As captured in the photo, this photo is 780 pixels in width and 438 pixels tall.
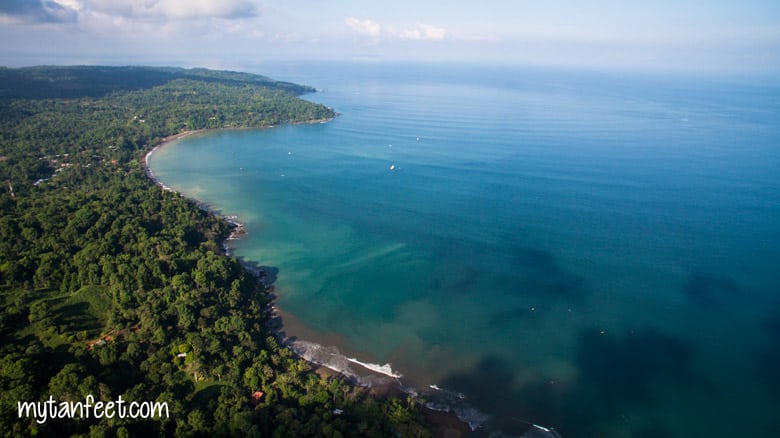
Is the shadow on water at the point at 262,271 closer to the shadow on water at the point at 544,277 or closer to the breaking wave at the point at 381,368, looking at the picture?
the breaking wave at the point at 381,368

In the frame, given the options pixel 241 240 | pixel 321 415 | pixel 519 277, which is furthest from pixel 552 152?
pixel 321 415

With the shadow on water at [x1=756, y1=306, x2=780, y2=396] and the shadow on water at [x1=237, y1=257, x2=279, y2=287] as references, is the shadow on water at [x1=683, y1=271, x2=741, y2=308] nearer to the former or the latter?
the shadow on water at [x1=756, y1=306, x2=780, y2=396]

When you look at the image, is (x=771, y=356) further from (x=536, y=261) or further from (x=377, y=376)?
(x=377, y=376)

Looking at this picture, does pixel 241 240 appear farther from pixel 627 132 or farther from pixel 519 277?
pixel 627 132

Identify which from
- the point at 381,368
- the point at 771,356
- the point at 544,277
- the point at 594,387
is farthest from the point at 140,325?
the point at 771,356

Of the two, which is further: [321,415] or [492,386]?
[492,386]

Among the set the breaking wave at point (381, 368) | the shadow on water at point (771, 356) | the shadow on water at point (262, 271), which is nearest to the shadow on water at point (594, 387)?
the breaking wave at point (381, 368)
